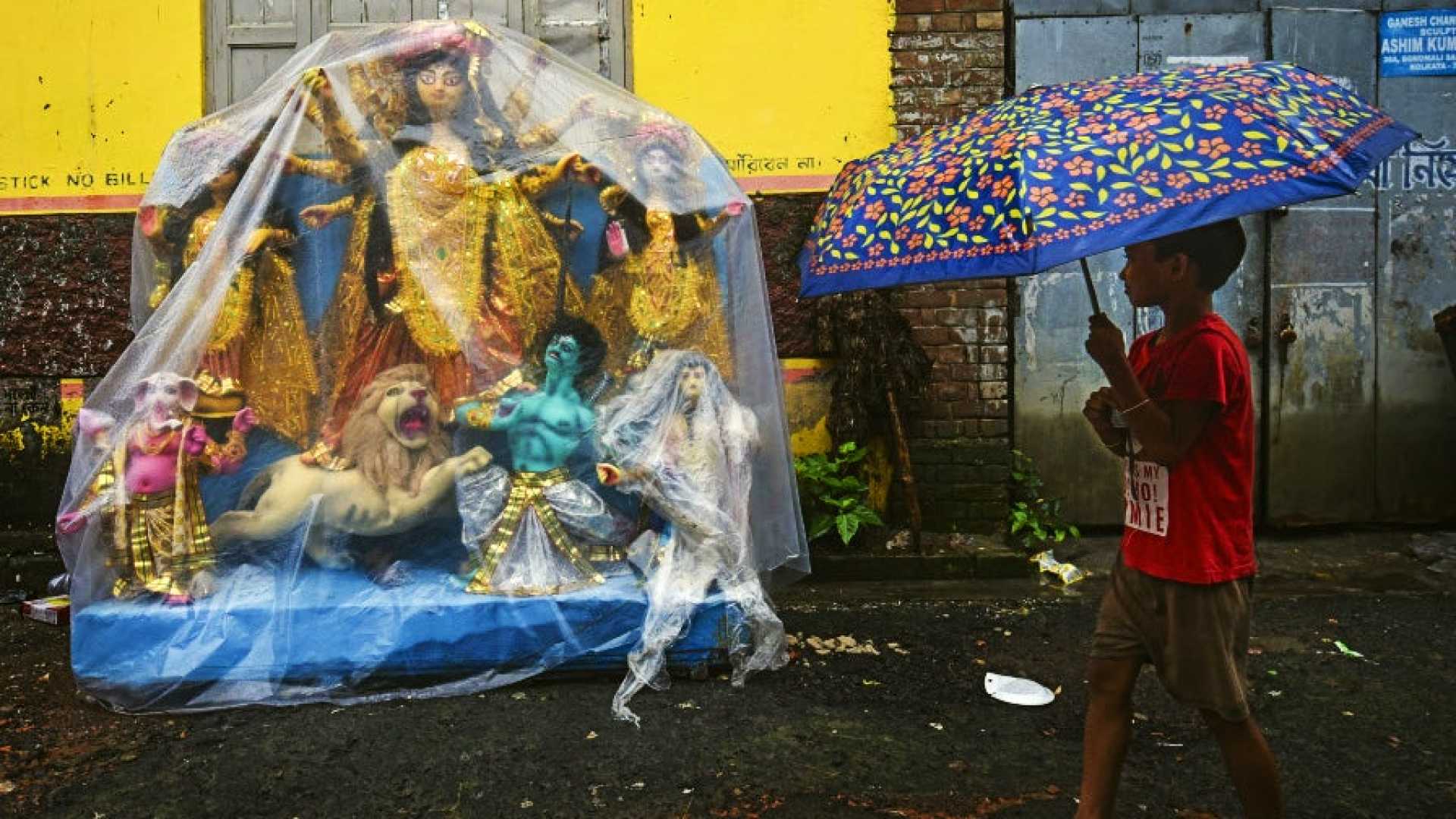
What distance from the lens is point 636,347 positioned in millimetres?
3799

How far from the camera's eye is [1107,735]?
227cm

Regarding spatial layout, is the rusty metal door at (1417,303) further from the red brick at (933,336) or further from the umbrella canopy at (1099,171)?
the umbrella canopy at (1099,171)

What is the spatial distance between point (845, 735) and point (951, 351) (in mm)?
A: 2446

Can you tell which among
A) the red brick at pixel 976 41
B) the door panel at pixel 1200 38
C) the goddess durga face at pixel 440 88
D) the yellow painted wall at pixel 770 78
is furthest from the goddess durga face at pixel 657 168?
the door panel at pixel 1200 38

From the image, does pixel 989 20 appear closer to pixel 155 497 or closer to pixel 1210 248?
pixel 1210 248

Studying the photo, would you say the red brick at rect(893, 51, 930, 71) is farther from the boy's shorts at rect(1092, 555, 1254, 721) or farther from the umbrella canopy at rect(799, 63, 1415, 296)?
the boy's shorts at rect(1092, 555, 1254, 721)

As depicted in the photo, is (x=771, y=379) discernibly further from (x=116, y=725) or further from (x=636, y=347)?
(x=116, y=725)

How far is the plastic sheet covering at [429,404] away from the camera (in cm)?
336

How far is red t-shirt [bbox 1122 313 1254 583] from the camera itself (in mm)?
2125

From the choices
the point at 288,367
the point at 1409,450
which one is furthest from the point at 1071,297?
the point at 288,367

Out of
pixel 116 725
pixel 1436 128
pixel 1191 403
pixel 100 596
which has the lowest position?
pixel 116 725

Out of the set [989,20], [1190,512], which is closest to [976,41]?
[989,20]

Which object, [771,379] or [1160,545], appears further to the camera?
[771,379]

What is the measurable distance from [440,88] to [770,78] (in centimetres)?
195
